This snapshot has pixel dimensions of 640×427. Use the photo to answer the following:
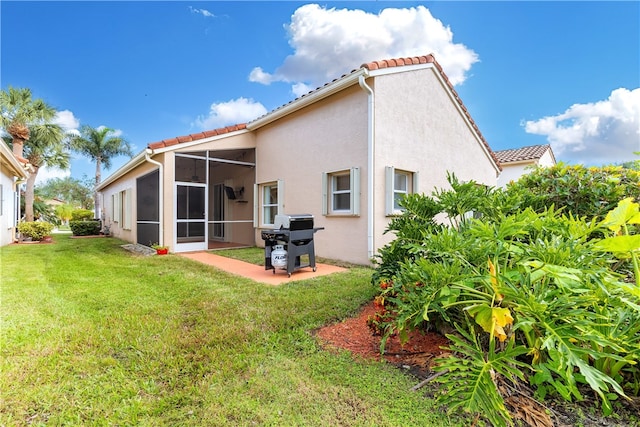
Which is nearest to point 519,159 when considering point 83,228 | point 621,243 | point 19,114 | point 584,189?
point 584,189

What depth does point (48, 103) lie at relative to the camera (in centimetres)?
1923

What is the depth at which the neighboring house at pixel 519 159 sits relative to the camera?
1581cm

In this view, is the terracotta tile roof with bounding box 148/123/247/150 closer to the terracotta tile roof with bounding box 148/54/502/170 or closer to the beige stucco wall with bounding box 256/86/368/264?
the terracotta tile roof with bounding box 148/54/502/170

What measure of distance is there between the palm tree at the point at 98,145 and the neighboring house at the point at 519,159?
Result: 102 ft

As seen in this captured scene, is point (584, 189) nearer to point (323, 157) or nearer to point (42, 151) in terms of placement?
point (323, 157)

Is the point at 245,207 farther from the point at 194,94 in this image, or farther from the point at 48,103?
the point at 48,103

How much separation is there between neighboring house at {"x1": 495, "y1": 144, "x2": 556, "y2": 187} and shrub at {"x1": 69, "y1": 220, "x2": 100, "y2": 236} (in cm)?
2462

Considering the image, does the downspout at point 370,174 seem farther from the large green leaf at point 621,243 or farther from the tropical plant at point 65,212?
the tropical plant at point 65,212

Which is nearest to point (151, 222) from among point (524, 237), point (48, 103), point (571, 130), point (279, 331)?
point (279, 331)

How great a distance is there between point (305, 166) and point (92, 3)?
7176 mm

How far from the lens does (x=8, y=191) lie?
499 inches

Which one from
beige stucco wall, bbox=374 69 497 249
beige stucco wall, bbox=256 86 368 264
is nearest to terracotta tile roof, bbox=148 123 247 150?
beige stucco wall, bbox=256 86 368 264

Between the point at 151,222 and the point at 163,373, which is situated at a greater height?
the point at 151,222

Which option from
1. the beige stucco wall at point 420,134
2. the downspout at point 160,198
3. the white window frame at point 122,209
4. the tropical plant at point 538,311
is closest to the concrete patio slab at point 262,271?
the beige stucco wall at point 420,134
